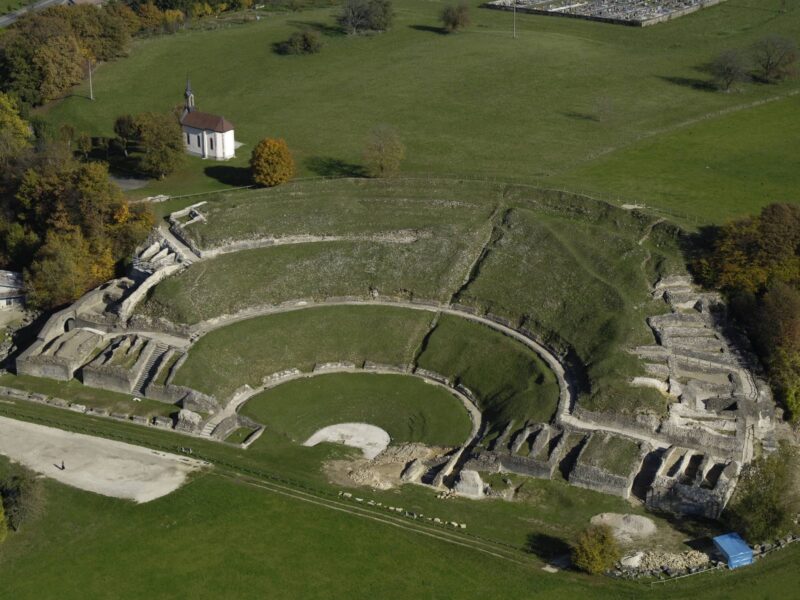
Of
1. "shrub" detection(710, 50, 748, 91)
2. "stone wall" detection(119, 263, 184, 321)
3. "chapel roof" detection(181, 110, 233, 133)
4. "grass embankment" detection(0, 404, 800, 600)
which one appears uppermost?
"shrub" detection(710, 50, 748, 91)

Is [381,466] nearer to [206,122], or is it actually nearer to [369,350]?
[369,350]

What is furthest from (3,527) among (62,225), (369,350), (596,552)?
(62,225)

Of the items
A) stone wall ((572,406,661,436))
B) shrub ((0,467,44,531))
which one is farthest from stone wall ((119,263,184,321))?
stone wall ((572,406,661,436))

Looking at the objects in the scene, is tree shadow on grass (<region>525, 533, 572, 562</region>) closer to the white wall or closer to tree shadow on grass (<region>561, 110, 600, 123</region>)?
the white wall

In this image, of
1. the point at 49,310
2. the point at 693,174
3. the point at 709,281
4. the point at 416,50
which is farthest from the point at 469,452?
the point at 416,50

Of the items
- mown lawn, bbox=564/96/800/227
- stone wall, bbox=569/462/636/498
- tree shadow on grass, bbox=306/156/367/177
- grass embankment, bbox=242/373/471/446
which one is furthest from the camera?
tree shadow on grass, bbox=306/156/367/177

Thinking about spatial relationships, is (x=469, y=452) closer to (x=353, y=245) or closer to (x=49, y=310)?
(x=353, y=245)

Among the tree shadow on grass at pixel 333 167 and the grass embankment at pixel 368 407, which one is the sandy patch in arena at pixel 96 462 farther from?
the tree shadow on grass at pixel 333 167
